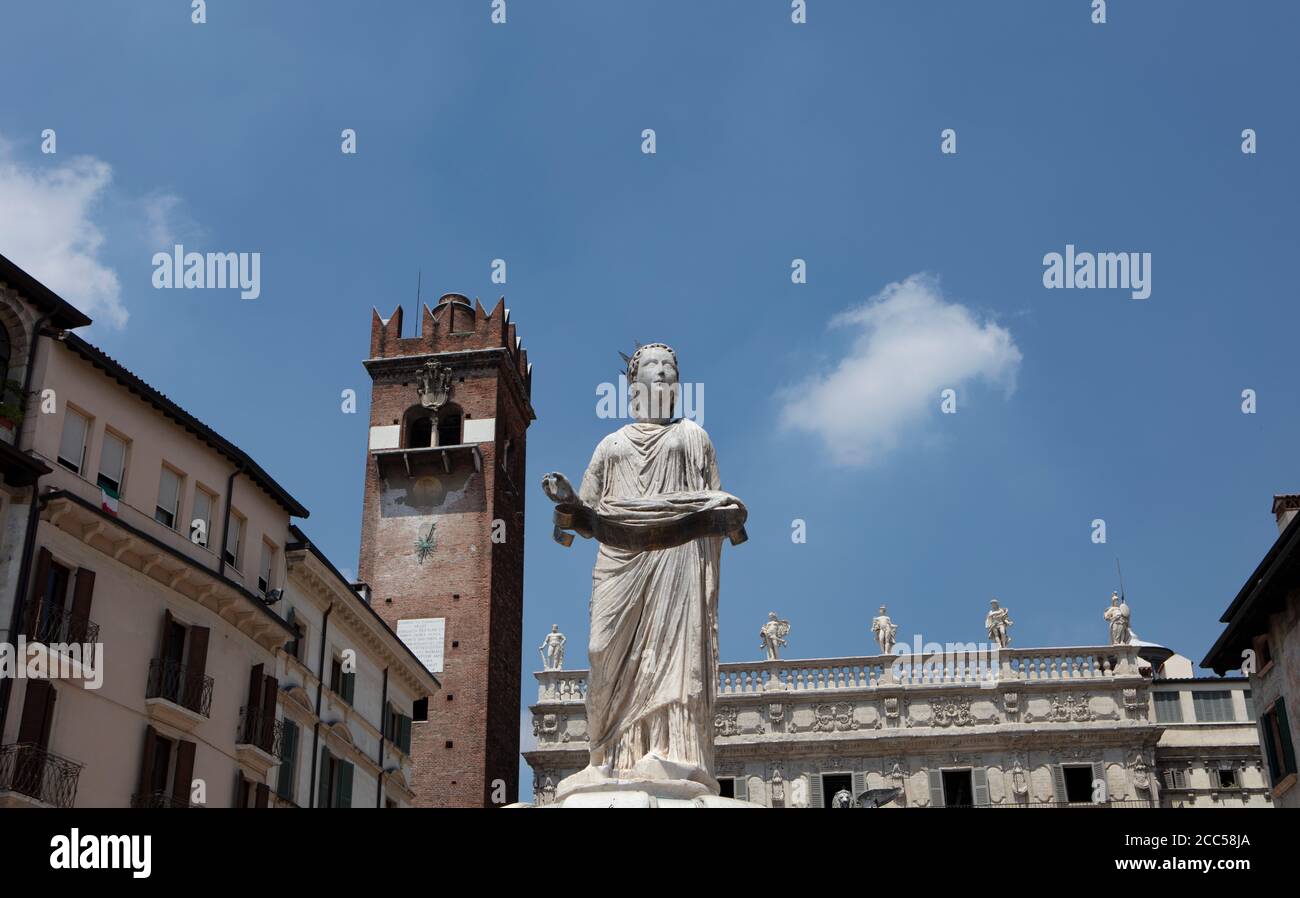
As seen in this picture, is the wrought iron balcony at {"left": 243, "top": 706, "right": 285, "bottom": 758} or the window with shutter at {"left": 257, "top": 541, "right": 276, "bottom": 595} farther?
the window with shutter at {"left": 257, "top": 541, "right": 276, "bottom": 595}

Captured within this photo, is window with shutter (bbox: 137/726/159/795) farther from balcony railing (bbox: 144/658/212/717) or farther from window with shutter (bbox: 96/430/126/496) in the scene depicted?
window with shutter (bbox: 96/430/126/496)

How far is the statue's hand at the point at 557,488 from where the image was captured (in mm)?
9641

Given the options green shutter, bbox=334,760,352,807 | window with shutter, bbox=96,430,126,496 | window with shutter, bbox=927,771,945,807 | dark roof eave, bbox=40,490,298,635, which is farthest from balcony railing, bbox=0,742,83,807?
window with shutter, bbox=927,771,945,807

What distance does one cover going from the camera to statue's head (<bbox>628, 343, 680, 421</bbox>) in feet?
34.2

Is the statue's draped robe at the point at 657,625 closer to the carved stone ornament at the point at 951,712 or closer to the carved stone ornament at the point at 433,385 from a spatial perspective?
the carved stone ornament at the point at 951,712

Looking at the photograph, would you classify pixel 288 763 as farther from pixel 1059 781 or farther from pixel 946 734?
pixel 1059 781

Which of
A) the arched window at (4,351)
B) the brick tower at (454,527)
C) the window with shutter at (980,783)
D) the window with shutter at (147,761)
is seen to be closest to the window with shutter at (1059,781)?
the window with shutter at (980,783)

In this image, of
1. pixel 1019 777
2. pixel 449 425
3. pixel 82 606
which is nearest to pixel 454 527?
pixel 449 425

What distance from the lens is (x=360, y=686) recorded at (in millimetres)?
42031

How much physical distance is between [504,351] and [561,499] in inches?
2317

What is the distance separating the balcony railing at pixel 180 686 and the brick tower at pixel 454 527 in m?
27.5

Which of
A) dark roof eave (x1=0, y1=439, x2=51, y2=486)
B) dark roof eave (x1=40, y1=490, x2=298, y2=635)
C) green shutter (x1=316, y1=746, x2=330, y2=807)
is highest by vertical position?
dark roof eave (x1=0, y1=439, x2=51, y2=486)

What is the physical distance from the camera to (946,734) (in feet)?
159

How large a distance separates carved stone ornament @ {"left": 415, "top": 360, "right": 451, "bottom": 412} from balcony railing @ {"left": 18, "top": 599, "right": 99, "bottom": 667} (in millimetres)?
40077
